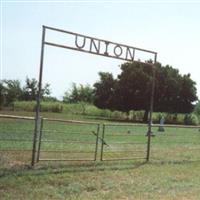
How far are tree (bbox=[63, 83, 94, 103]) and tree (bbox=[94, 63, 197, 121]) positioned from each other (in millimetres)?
41696

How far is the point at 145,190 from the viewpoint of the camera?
9.66 m

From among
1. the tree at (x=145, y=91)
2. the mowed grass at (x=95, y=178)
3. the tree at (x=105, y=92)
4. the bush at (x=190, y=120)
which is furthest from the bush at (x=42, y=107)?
the mowed grass at (x=95, y=178)

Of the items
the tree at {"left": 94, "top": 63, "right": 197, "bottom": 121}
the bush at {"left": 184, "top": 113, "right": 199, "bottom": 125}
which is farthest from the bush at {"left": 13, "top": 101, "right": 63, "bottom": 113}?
the bush at {"left": 184, "top": 113, "right": 199, "bottom": 125}

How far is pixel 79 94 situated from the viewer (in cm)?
11381

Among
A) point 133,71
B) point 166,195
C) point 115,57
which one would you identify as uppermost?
point 133,71

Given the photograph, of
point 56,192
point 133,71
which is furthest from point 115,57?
point 133,71

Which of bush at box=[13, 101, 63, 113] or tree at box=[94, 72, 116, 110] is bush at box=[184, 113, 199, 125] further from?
bush at box=[13, 101, 63, 113]

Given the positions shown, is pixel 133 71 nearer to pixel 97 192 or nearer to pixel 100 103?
pixel 100 103

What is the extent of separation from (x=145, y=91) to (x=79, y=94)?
50.0 metres

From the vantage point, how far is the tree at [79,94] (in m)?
112

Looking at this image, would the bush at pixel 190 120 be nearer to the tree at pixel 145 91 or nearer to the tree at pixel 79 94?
the tree at pixel 145 91

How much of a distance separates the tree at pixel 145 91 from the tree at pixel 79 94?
41.7 meters

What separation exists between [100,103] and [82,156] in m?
55.1

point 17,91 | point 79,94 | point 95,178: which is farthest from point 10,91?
point 95,178
